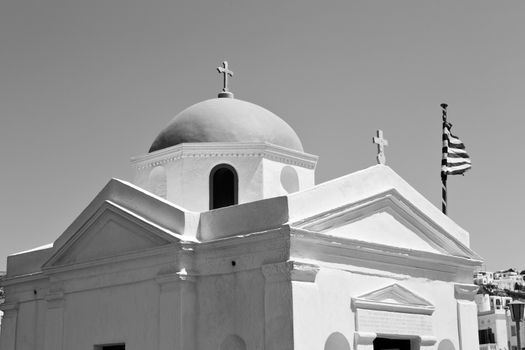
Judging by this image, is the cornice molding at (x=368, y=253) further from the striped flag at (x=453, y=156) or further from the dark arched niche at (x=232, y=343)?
the striped flag at (x=453, y=156)

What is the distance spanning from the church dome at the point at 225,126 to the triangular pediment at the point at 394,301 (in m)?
5.04

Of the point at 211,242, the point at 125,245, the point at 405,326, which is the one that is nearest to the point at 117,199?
the point at 125,245

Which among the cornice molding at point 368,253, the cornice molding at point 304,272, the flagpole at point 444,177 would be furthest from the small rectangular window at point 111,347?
the flagpole at point 444,177

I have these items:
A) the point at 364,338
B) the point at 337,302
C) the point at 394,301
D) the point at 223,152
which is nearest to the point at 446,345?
the point at 394,301

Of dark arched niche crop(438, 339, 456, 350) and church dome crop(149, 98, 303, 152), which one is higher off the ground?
church dome crop(149, 98, 303, 152)

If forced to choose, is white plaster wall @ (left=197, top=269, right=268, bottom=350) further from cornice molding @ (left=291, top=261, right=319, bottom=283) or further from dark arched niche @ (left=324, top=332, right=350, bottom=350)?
dark arched niche @ (left=324, top=332, right=350, bottom=350)

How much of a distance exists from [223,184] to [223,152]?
2.43 feet

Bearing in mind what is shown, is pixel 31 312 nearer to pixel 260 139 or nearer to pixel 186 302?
pixel 186 302

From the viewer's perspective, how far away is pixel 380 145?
1758cm

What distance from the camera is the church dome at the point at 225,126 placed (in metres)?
19.0

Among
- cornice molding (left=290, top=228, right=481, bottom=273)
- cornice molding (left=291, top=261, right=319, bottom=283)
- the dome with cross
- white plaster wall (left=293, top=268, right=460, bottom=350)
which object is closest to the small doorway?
white plaster wall (left=293, top=268, right=460, bottom=350)

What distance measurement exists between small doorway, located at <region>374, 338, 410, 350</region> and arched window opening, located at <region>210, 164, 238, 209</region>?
467cm

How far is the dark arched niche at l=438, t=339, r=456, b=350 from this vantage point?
1722cm

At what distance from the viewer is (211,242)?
15.1m
